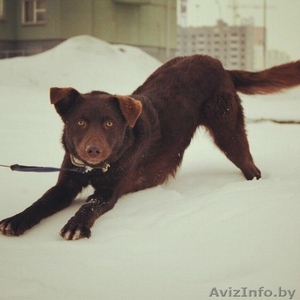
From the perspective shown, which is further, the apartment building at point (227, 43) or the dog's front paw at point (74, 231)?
the apartment building at point (227, 43)

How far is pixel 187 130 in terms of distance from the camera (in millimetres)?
3604

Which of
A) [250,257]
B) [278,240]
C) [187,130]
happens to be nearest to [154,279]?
[250,257]

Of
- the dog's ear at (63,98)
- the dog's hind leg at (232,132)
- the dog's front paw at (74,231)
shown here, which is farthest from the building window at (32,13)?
the dog's front paw at (74,231)

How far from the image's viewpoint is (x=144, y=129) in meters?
3.18

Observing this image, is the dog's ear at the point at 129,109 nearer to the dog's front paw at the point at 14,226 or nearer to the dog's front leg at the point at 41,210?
the dog's front leg at the point at 41,210

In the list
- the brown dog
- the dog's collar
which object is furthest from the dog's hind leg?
the dog's collar

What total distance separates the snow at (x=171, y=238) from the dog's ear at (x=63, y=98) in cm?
50

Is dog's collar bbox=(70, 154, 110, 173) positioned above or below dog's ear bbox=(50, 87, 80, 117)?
below

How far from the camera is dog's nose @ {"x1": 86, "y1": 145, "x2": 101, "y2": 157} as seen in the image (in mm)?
2664

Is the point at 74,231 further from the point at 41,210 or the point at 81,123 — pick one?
the point at 81,123

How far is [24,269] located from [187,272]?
0.57 metres

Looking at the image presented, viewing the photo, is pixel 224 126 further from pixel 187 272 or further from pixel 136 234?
pixel 187 272

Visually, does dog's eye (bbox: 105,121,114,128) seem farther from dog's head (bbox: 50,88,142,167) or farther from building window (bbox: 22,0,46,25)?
building window (bbox: 22,0,46,25)

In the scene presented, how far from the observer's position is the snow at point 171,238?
1916mm
